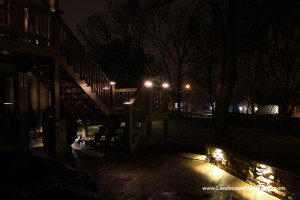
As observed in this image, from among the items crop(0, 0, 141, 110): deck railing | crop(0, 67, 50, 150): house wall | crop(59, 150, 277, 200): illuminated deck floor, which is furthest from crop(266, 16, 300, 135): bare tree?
crop(0, 67, 50, 150): house wall

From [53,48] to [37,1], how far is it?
12.2 feet

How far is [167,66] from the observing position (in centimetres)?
2570

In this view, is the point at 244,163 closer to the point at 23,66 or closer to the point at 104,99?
the point at 104,99

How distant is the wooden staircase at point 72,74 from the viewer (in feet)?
17.0

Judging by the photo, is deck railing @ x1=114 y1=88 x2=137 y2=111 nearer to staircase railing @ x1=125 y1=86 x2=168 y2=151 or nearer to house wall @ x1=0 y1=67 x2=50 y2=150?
staircase railing @ x1=125 y1=86 x2=168 y2=151

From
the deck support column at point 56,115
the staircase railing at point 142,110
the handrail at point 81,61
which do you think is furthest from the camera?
the staircase railing at point 142,110

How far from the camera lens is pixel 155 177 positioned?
4.81 metres

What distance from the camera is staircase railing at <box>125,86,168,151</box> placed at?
23.0 feet

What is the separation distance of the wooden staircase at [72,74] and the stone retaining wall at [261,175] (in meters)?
3.17

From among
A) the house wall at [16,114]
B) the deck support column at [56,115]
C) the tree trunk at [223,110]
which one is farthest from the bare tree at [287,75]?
the house wall at [16,114]

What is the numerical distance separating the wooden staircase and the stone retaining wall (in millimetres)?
3171

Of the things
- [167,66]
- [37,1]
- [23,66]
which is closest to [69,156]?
[23,66]

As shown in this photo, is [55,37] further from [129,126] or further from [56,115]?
[129,126]

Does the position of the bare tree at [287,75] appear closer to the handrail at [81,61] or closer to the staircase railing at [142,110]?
the staircase railing at [142,110]
